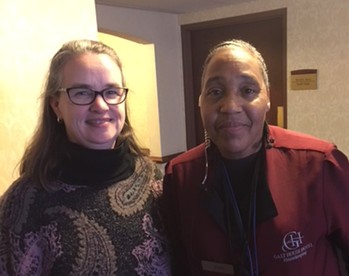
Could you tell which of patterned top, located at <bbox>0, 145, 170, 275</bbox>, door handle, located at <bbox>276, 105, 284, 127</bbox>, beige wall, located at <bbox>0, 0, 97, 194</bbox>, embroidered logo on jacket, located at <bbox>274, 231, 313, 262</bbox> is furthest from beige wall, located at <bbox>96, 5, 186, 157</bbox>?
embroidered logo on jacket, located at <bbox>274, 231, 313, 262</bbox>

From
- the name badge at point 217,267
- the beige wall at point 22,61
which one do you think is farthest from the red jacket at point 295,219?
the beige wall at point 22,61

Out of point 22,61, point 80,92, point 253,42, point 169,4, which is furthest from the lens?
point 253,42

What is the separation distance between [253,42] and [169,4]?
907mm

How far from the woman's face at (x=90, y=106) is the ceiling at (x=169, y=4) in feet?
8.70

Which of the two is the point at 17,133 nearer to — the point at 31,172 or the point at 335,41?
the point at 31,172

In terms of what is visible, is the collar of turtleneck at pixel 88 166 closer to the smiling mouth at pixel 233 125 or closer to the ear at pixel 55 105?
the ear at pixel 55 105

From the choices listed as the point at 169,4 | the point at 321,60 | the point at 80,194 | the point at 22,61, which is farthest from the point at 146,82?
the point at 80,194

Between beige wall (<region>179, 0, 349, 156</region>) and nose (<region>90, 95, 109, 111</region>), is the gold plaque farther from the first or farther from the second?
nose (<region>90, 95, 109, 111</region>)

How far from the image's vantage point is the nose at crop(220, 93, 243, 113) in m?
0.92

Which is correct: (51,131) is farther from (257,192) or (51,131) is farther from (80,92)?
(257,192)

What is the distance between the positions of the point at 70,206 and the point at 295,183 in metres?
0.57

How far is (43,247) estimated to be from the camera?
980 millimetres

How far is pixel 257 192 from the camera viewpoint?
3.11ft

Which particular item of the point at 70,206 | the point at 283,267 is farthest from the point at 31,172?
the point at 283,267
